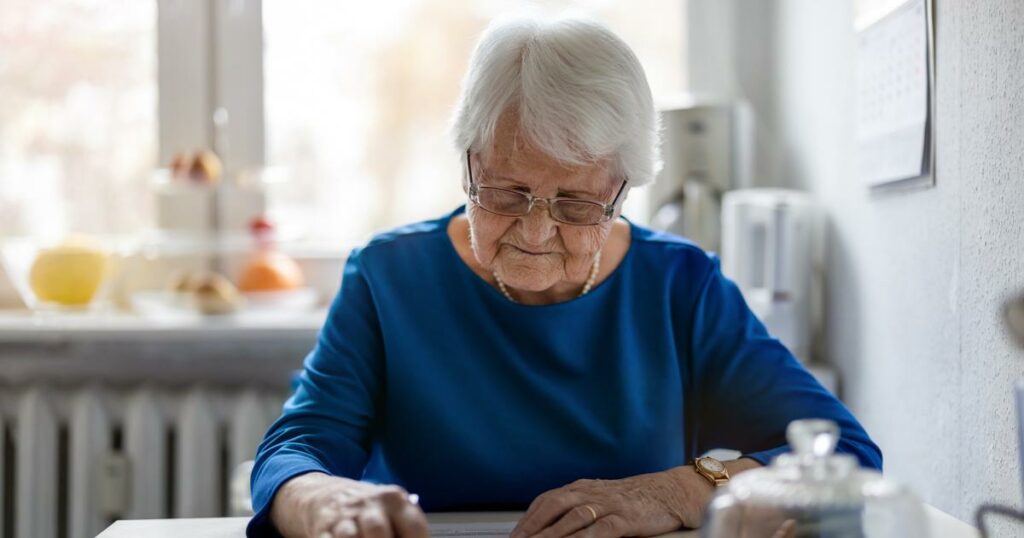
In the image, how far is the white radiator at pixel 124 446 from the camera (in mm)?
2381

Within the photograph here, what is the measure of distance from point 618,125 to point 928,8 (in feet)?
1.81

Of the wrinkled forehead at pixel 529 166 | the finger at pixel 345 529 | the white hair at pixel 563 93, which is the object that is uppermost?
the white hair at pixel 563 93

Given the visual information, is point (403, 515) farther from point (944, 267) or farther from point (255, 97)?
point (255, 97)

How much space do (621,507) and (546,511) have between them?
0.09 m

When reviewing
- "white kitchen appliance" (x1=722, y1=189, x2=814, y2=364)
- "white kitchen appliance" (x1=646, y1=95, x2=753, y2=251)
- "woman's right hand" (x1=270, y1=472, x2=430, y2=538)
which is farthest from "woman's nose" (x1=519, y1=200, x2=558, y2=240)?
"white kitchen appliance" (x1=646, y1=95, x2=753, y2=251)

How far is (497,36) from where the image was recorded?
4.32ft

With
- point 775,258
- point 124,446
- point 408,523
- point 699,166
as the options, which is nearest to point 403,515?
point 408,523

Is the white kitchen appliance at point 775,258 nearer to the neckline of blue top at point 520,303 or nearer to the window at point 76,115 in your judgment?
the neckline of blue top at point 520,303

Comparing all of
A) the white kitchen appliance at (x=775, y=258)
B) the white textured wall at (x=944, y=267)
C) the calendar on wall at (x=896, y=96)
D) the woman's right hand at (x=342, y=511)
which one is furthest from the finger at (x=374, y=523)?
the white kitchen appliance at (x=775, y=258)

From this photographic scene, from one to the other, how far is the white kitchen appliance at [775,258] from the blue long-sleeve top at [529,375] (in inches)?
28.1

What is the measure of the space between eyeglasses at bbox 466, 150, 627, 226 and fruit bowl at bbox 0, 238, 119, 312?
4.87 ft

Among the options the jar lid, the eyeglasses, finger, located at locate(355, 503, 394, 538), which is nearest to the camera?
the jar lid

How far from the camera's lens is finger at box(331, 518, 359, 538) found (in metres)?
0.94

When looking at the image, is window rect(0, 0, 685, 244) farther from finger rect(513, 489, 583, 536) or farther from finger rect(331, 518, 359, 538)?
finger rect(331, 518, 359, 538)
